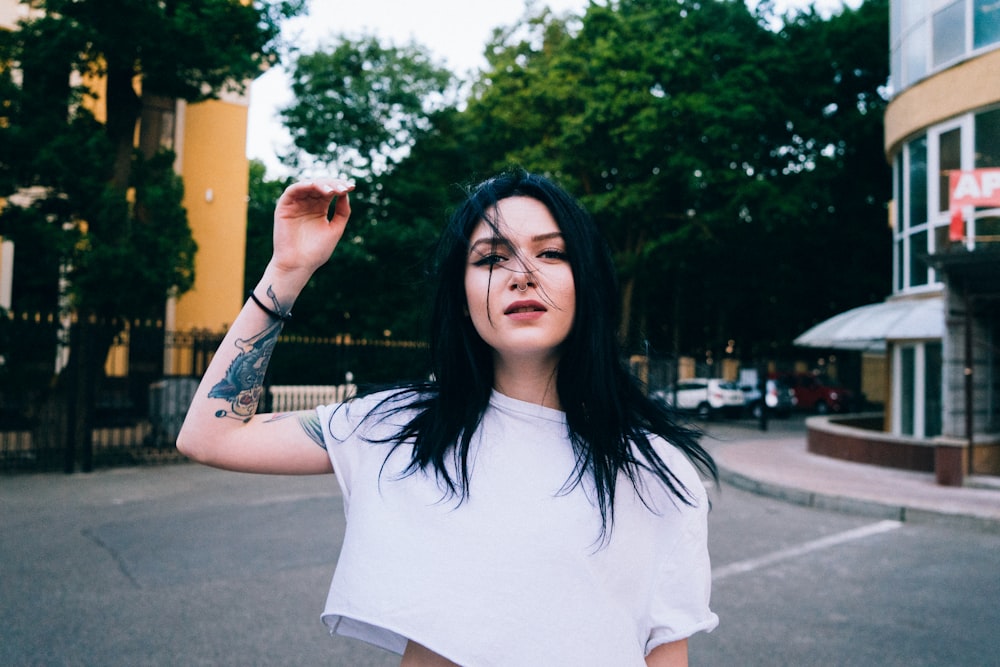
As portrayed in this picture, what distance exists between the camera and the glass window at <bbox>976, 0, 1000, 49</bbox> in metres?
12.3

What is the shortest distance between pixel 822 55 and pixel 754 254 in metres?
7.57

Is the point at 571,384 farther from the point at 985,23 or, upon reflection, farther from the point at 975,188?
the point at 985,23

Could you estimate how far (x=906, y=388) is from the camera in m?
14.4

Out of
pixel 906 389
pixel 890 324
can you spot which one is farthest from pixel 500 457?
pixel 906 389

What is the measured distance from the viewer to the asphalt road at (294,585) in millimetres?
4168

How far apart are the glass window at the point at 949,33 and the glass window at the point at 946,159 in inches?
52.3

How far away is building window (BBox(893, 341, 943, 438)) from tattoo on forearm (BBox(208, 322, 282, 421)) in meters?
14.4

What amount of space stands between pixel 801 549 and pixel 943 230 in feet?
29.9

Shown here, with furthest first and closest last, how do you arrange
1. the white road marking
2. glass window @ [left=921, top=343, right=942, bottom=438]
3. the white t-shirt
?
glass window @ [left=921, top=343, right=942, bottom=438]
the white road marking
the white t-shirt

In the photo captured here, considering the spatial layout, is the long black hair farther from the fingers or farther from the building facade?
the building facade

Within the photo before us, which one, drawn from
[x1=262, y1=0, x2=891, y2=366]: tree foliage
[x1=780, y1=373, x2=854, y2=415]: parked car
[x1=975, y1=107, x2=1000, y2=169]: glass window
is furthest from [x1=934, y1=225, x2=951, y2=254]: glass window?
[x1=780, y1=373, x2=854, y2=415]: parked car

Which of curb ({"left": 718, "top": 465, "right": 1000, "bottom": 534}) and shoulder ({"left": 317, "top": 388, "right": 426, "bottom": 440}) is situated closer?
shoulder ({"left": 317, "top": 388, "right": 426, "bottom": 440})

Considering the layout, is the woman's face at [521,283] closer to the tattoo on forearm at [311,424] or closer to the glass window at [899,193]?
the tattoo on forearm at [311,424]

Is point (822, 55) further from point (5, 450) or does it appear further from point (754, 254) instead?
point (5, 450)
